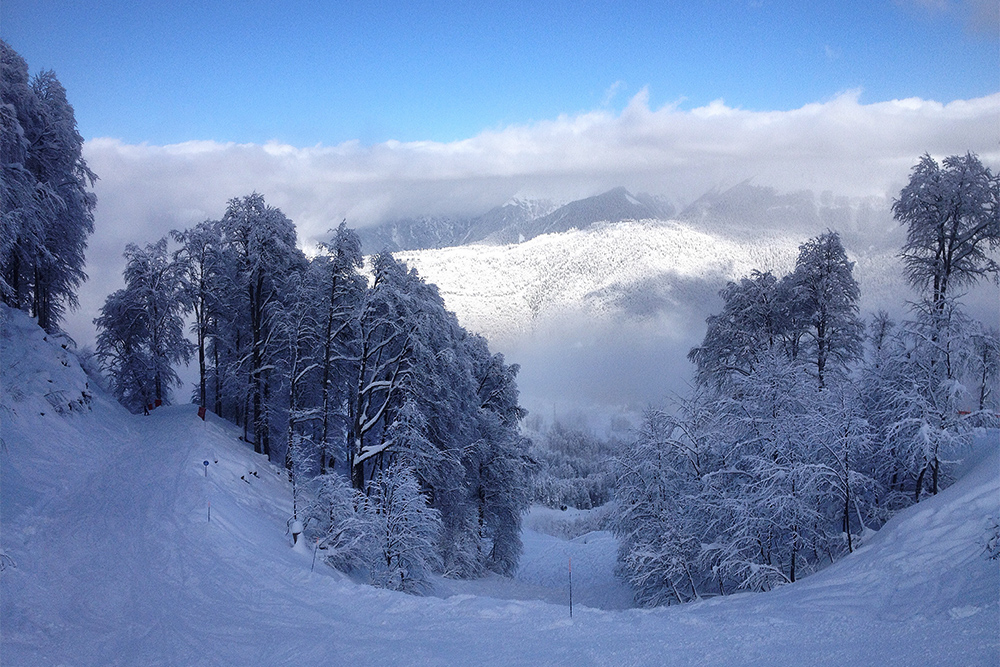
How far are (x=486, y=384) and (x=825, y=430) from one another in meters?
16.7

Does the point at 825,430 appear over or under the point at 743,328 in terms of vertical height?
under

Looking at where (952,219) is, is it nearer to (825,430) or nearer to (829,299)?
(829,299)

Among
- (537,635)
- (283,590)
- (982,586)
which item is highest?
(982,586)

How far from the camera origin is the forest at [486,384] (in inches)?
553

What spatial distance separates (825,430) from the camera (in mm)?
13391

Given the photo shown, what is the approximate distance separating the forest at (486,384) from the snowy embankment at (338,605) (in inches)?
77.2

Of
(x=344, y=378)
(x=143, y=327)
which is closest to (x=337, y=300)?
(x=344, y=378)

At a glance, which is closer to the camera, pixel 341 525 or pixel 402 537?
pixel 402 537

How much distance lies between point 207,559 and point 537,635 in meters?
7.47

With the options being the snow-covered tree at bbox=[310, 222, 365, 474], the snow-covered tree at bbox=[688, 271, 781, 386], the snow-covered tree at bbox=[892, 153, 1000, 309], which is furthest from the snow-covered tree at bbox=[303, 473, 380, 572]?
the snow-covered tree at bbox=[892, 153, 1000, 309]

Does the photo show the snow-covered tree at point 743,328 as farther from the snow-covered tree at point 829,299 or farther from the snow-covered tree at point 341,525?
the snow-covered tree at point 341,525

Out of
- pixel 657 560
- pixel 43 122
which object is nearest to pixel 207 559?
pixel 657 560

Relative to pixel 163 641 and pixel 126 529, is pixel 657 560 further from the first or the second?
pixel 126 529

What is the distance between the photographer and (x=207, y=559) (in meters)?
11.5
